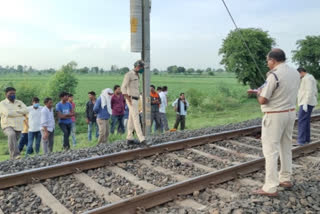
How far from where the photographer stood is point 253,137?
9031 mm

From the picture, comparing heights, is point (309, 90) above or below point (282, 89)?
below

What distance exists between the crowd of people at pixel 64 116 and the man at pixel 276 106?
3544 mm

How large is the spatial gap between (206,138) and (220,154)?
898 mm

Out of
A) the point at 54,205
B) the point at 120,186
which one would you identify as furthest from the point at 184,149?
the point at 54,205

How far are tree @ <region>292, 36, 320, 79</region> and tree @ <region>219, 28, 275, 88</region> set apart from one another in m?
4.57

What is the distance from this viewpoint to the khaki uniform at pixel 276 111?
14.4ft

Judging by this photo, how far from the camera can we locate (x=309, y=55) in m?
41.6

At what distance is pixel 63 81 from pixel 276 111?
1004 inches

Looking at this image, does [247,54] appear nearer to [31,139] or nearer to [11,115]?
[31,139]

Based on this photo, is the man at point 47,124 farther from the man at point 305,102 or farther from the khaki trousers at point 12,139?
the man at point 305,102

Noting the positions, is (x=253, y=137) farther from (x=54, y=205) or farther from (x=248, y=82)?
(x=248, y=82)

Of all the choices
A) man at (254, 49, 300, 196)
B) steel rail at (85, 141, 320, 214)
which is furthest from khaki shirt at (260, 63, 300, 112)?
steel rail at (85, 141, 320, 214)

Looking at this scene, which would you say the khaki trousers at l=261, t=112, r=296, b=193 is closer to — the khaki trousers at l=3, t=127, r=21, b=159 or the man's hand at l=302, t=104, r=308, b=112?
the man's hand at l=302, t=104, r=308, b=112

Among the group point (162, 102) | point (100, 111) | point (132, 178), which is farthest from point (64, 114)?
point (132, 178)
